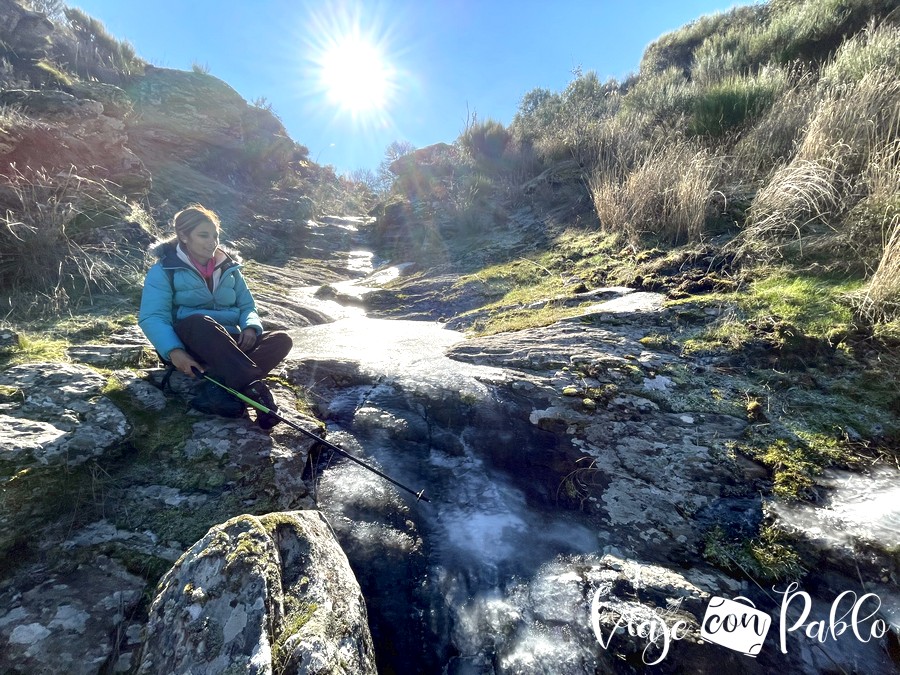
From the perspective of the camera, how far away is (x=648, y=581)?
1.95 meters

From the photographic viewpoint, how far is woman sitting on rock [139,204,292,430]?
288cm

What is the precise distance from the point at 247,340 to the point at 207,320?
0.40 metres

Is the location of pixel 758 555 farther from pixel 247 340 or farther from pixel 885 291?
pixel 247 340

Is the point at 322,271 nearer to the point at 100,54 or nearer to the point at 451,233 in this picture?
the point at 451,233

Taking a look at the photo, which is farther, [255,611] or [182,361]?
[182,361]

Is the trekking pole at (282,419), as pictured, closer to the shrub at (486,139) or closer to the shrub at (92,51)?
the shrub at (486,139)

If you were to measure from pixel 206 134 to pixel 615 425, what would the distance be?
1600 centimetres

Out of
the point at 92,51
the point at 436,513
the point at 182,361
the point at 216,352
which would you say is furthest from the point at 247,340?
the point at 92,51

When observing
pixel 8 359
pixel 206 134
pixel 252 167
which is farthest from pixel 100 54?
pixel 8 359

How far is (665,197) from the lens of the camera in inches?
205

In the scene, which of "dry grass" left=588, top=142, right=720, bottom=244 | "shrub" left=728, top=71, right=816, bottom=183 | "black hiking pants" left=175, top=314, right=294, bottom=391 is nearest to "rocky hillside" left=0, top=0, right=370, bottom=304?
"black hiking pants" left=175, top=314, right=294, bottom=391

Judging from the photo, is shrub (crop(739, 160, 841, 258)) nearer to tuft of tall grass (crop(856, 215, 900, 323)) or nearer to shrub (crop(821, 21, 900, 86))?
tuft of tall grass (crop(856, 215, 900, 323))

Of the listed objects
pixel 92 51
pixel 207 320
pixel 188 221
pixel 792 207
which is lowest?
pixel 207 320

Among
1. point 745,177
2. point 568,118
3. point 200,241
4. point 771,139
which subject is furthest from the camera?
point 568,118
